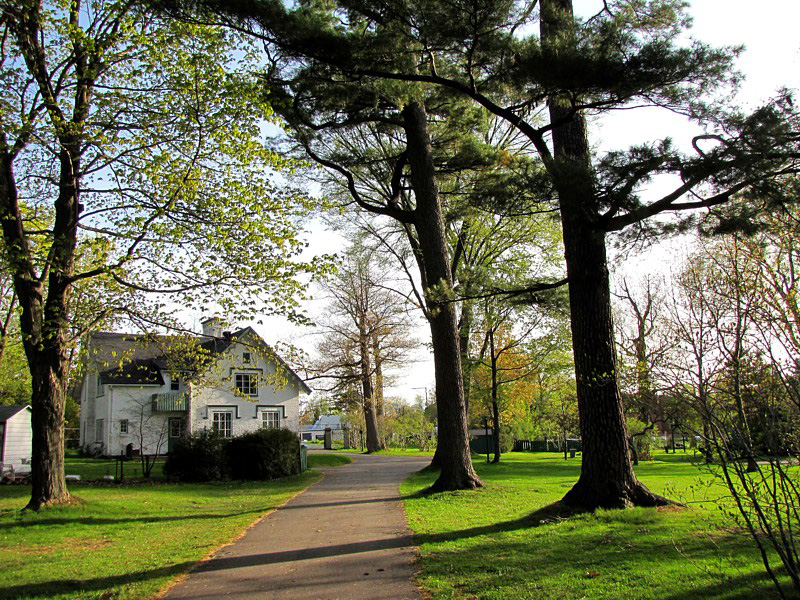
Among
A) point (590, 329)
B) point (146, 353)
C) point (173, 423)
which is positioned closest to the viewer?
point (590, 329)

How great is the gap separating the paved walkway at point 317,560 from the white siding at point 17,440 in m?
17.6

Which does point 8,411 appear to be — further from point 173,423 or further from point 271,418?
point 271,418

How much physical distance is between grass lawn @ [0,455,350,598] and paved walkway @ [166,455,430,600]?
454 mm

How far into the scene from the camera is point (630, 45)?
756 centimetres

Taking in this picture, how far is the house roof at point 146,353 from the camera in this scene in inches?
557

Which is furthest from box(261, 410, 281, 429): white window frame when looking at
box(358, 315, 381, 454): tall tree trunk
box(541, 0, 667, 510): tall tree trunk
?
box(541, 0, 667, 510): tall tree trunk

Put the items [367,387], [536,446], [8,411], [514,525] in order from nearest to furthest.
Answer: [514,525]
[8,411]
[367,387]
[536,446]

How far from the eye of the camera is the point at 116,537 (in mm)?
9094

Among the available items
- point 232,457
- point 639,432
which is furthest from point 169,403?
point 639,432

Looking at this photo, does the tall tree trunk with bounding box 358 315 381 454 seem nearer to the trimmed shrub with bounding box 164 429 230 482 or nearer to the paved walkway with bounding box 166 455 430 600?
the trimmed shrub with bounding box 164 429 230 482

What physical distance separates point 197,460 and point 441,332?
1018 centimetres

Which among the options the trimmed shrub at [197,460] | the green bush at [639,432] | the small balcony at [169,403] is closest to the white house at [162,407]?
the small balcony at [169,403]

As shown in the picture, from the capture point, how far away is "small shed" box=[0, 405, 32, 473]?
2283cm

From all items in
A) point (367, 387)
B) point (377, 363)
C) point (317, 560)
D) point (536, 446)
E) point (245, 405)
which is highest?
point (377, 363)
